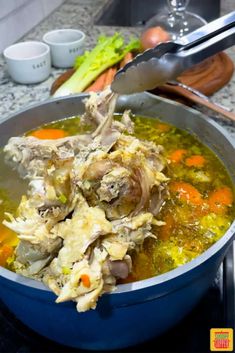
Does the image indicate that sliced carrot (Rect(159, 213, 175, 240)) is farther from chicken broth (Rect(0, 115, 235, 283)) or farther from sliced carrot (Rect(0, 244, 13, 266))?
sliced carrot (Rect(0, 244, 13, 266))

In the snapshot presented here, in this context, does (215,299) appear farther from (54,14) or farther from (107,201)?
(54,14)

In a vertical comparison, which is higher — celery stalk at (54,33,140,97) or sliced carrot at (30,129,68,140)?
celery stalk at (54,33,140,97)

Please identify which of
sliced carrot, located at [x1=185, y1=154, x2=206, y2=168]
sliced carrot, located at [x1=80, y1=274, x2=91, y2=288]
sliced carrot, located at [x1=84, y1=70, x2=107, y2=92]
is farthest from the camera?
sliced carrot, located at [x1=84, y1=70, x2=107, y2=92]

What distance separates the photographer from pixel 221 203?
1051 mm

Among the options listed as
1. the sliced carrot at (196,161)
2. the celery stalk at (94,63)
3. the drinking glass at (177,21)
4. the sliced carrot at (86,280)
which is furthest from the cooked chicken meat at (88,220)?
the drinking glass at (177,21)

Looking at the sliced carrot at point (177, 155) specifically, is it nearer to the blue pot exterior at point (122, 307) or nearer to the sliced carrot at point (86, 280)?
the blue pot exterior at point (122, 307)

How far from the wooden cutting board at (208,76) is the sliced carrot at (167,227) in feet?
2.25

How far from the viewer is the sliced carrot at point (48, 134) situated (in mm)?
1281

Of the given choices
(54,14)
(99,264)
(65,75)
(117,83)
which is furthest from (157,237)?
(54,14)

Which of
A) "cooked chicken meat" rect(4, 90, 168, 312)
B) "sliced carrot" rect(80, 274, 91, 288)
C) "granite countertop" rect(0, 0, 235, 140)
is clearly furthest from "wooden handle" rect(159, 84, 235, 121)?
"sliced carrot" rect(80, 274, 91, 288)

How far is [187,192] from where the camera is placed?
43.0 inches

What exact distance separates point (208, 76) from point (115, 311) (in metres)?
1.08

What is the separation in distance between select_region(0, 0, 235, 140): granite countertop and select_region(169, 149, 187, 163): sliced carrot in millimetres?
265

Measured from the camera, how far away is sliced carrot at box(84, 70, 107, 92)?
5.08 feet
